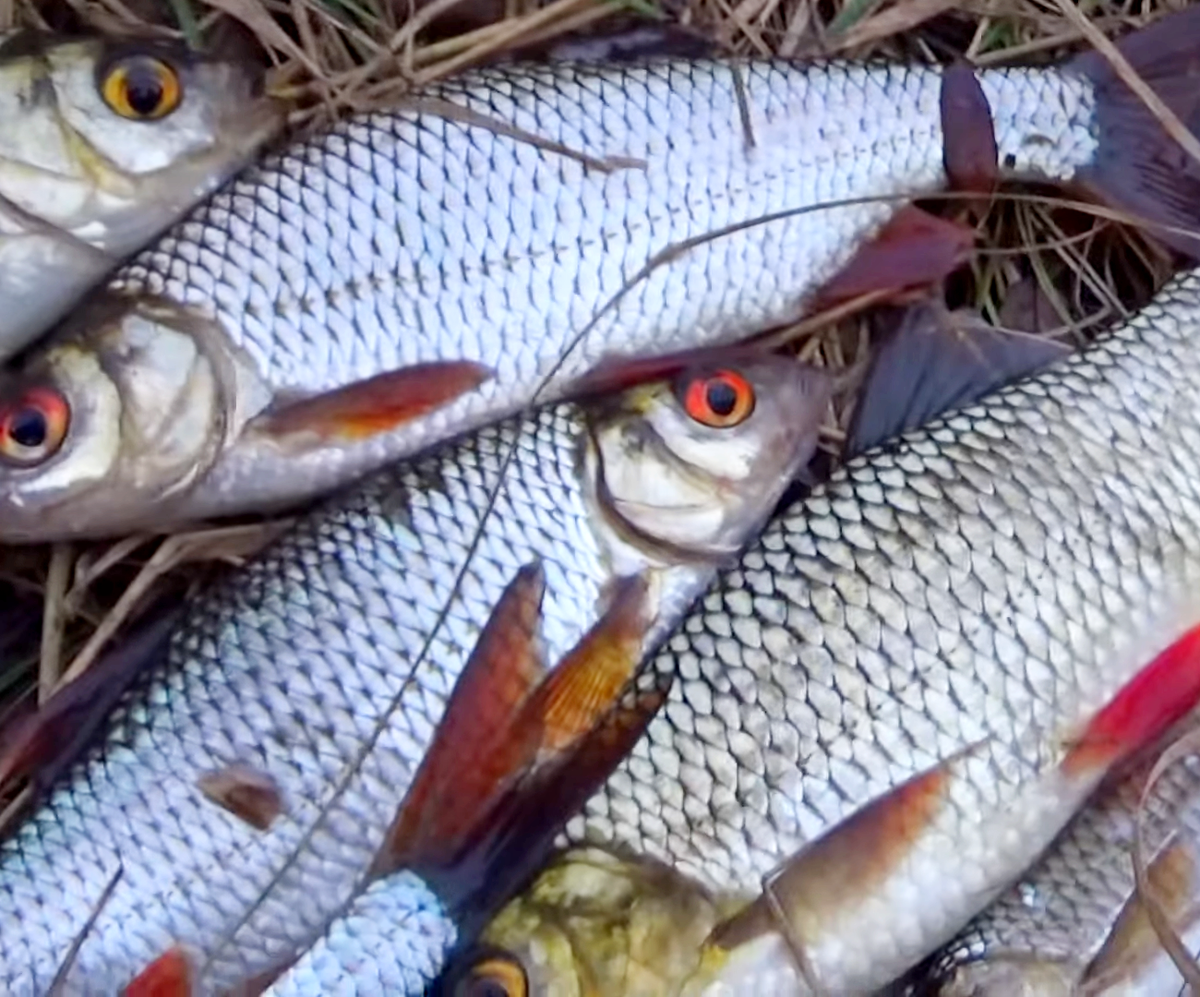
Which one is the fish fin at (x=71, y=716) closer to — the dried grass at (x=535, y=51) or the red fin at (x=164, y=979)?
the dried grass at (x=535, y=51)

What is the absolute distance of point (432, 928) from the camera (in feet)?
6.59

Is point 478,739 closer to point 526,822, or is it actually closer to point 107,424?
point 526,822

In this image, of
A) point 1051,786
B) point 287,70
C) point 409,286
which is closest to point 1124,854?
point 1051,786

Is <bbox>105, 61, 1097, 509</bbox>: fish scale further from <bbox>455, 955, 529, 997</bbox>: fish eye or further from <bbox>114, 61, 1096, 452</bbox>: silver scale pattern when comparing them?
<bbox>455, 955, 529, 997</bbox>: fish eye

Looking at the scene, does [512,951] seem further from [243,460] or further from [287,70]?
[287,70]

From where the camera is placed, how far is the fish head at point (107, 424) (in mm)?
2162

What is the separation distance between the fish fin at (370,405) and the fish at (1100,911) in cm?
82

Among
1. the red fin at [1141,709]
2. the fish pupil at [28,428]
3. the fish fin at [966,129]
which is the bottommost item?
the fish pupil at [28,428]

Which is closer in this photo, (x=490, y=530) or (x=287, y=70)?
(x=490, y=530)

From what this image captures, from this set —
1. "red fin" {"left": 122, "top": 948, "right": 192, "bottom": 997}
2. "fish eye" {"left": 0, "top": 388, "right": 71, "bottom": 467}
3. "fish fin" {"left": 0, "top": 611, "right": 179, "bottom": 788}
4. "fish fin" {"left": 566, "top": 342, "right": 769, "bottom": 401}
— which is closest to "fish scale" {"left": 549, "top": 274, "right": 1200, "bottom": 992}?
"fish fin" {"left": 566, "top": 342, "right": 769, "bottom": 401}

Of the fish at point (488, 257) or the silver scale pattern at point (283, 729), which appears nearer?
the silver scale pattern at point (283, 729)

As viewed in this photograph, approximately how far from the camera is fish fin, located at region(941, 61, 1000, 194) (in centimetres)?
232

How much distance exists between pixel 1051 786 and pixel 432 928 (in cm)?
66

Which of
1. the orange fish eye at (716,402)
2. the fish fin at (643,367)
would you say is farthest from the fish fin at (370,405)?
the orange fish eye at (716,402)
